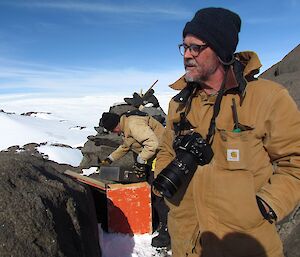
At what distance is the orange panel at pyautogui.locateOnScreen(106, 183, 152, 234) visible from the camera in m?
5.59

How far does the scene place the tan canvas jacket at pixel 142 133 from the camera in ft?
18.2

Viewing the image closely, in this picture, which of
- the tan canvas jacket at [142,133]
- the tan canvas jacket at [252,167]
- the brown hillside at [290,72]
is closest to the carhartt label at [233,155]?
the tan canvas jacket at [252,167]

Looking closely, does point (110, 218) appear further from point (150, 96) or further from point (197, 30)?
point (150, 96)

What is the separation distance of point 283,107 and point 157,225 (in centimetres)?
444

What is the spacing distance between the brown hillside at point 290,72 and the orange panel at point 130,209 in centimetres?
400

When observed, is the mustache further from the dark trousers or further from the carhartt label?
the dark trousers

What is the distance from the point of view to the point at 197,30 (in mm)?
2225

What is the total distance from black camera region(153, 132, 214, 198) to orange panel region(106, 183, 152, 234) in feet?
11.4

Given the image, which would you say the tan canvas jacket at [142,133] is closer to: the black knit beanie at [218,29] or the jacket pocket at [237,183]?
the black knit beanie at [218,29]

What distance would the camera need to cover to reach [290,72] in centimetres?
1129

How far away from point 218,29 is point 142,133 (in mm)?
3488

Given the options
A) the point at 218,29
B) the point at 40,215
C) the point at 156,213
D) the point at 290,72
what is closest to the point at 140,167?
the point at 156,213

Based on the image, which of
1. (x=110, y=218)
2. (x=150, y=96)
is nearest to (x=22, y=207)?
(x=110, y=218)

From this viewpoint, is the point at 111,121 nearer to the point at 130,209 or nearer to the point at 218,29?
the point at 130,209
